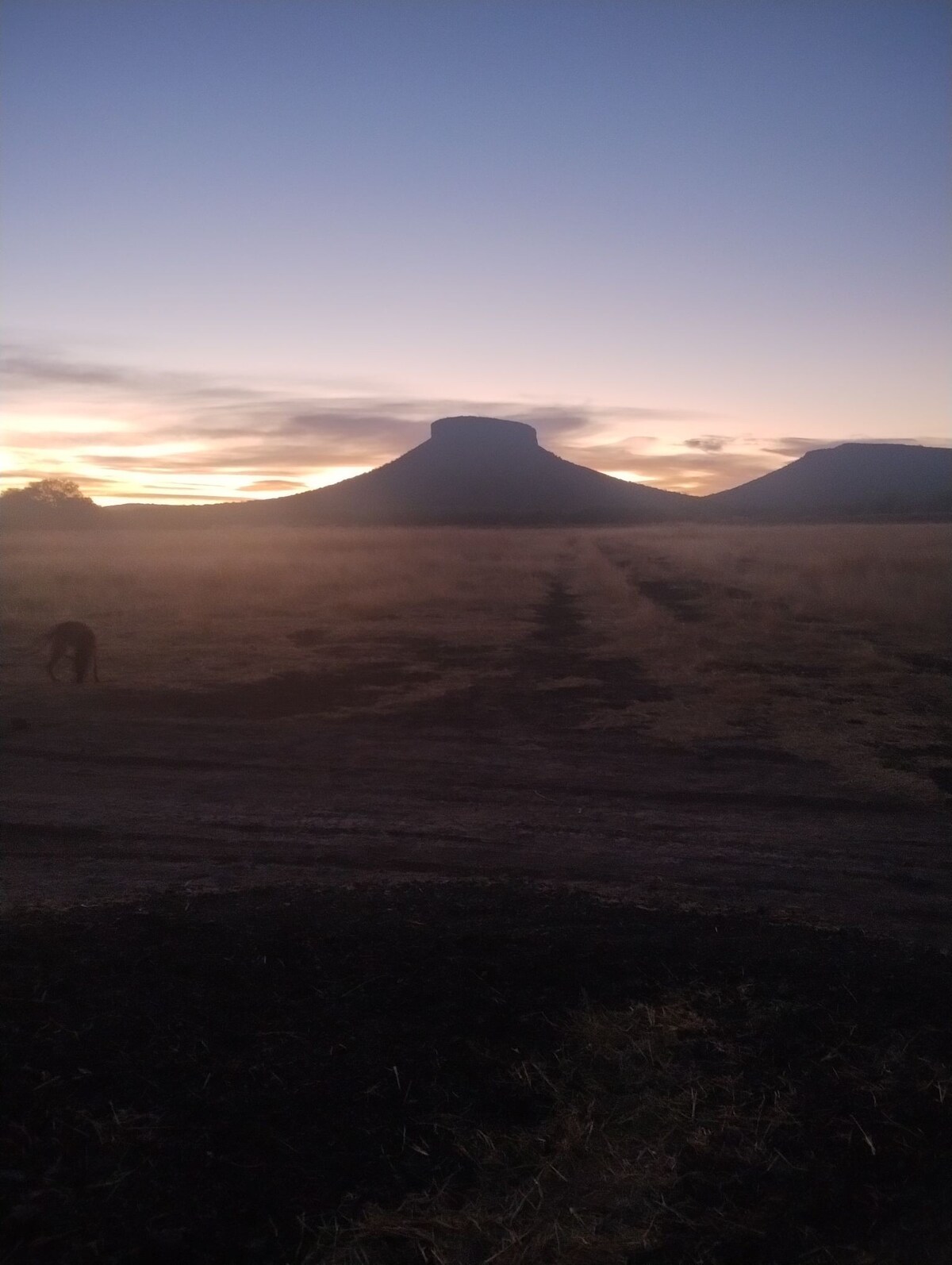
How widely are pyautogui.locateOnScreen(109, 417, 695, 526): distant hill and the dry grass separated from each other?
238ft

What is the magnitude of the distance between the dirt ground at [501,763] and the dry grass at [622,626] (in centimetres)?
10

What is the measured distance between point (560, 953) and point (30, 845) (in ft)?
13.4

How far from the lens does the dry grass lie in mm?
11609

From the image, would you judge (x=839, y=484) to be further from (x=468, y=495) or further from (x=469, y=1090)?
(x=469, y=1090)

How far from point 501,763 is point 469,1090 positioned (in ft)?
18.6

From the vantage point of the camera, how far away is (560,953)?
17.0 ft

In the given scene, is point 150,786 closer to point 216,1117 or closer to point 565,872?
point 565,872

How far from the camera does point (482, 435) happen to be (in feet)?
537

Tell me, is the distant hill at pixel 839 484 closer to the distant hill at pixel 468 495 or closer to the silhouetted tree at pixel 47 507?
the distant hill at pixel 468 495

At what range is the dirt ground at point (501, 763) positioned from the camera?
21.6 ft

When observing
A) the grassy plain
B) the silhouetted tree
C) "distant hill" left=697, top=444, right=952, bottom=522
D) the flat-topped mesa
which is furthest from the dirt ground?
the flat-topped mesa

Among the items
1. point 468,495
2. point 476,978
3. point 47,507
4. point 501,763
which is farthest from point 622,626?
point 468,495

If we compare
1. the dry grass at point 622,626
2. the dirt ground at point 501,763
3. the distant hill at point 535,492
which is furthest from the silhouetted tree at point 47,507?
the dirt ground at point 501,763

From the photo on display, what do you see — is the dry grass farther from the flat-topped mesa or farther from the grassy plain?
the flat-topped mesa
